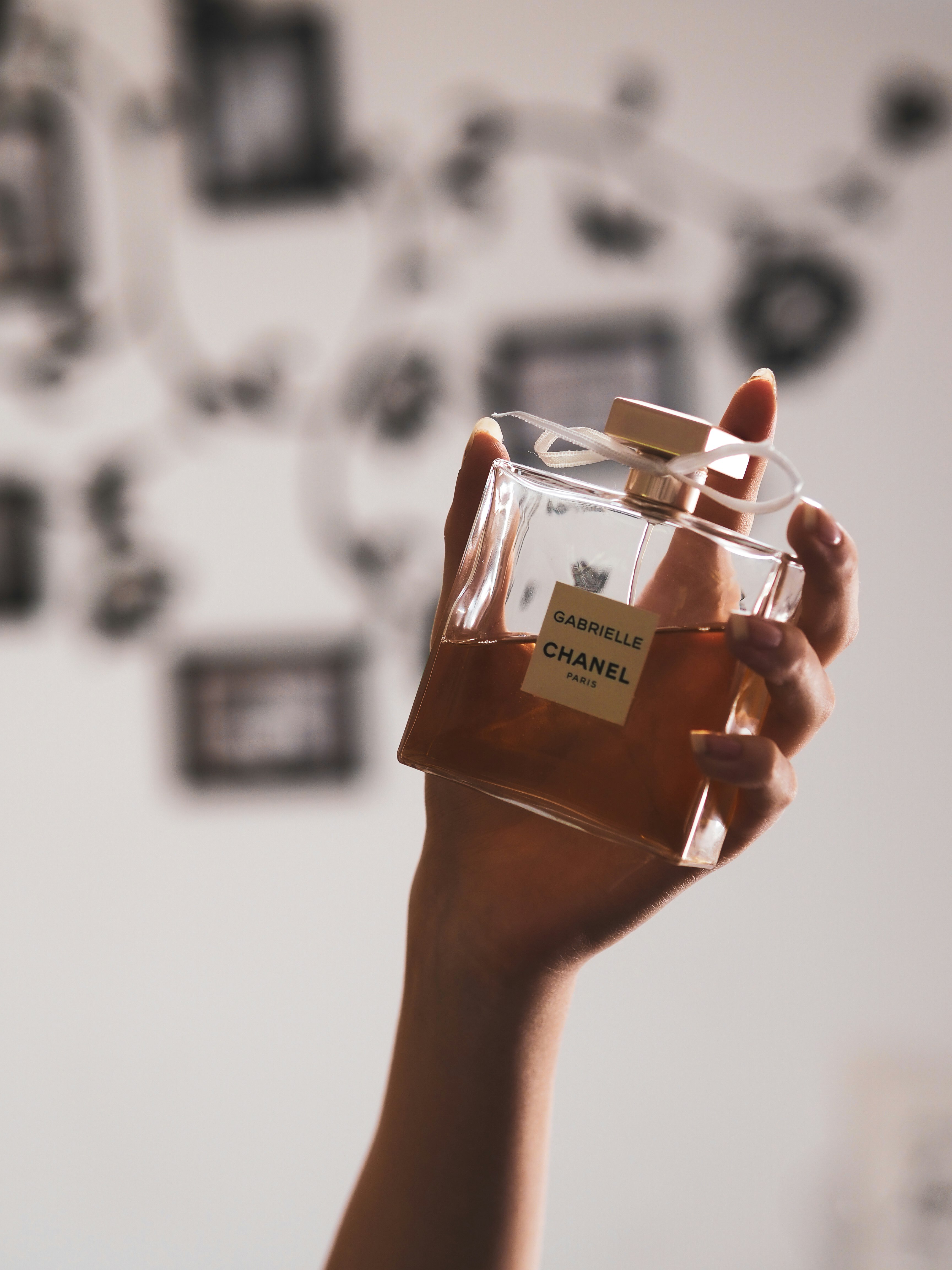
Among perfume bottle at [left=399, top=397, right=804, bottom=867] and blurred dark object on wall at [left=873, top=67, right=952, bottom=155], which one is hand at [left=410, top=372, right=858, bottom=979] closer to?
perfume bottle at [left=399, top=397, right=804, bottom=867]

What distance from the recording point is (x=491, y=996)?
1.89ft

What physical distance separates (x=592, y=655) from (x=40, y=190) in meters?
0.96

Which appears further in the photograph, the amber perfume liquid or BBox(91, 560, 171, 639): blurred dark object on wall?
BBox(91, 560, 171, 639): blurred dark object on wall

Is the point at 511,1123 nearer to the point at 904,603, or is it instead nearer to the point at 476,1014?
the point at 476,1014

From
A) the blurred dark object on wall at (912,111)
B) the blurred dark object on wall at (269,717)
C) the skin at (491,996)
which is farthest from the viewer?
the blurred dark object on wall at (269,717)

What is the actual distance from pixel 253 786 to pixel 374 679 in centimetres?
18

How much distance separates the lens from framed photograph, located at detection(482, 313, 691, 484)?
1.03 metres

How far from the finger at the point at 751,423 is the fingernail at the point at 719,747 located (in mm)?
150

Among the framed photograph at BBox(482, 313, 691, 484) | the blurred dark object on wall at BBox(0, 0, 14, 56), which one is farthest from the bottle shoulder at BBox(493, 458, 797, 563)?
→ the blurred dark object on wall at BBox(0, 0, 14, 56)

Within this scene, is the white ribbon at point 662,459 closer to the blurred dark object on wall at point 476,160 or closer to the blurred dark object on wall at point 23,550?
the blurred dark object on wall at point 476,160

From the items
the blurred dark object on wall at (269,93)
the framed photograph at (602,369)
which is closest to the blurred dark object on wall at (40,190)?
the blurred dark object on wall at (269,93)

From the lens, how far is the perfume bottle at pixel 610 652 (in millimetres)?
493

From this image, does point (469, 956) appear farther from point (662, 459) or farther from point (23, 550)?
point (23, 550)

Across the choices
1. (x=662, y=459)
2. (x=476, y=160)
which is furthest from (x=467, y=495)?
(x=476, y=160)
